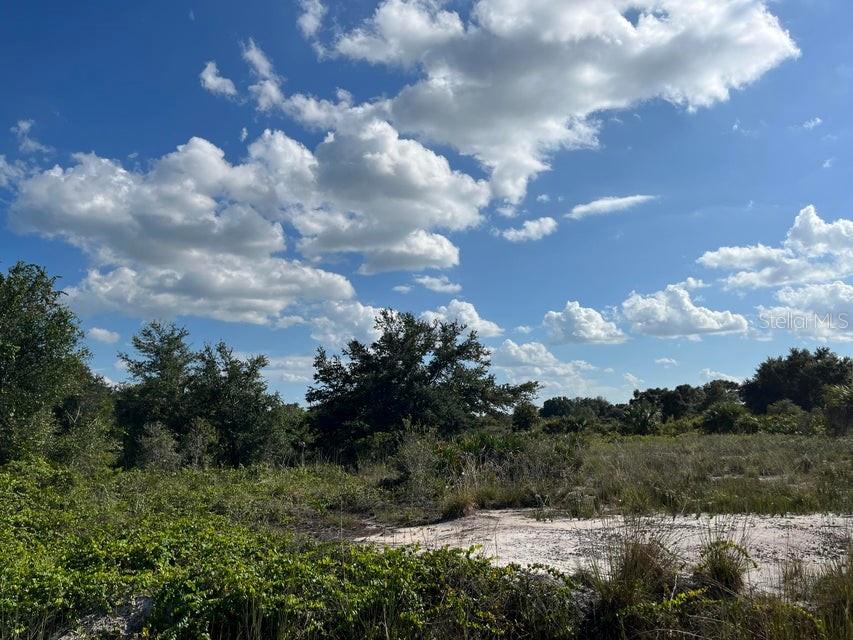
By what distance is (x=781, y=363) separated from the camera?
166 feet

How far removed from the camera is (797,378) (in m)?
48.7

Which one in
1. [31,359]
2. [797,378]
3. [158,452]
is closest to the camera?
[31,359]

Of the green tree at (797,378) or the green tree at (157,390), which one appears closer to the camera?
the green tree at (157,390)

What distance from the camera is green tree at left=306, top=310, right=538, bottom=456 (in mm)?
25484

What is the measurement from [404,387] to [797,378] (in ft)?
124

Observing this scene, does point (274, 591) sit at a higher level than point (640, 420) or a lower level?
lower

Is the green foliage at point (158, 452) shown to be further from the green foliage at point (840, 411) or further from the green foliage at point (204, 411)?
the green foliage at point (840, 411)

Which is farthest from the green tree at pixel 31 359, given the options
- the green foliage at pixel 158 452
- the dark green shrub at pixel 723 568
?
the dark green shrub at pixel 723 568

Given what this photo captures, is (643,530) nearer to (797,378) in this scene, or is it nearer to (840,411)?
(840,411)

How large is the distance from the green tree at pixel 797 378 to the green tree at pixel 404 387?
101 feet

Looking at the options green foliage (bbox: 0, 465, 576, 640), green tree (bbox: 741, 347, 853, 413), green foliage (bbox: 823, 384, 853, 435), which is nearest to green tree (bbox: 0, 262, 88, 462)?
green foliage (bbox: 0, 465, 576, 640)

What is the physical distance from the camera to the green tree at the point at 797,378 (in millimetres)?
47219

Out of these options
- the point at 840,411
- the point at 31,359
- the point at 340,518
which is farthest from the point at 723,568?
the point at 840,411

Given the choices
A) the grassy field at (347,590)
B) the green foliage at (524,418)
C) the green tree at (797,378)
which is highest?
the green tree at (797,378)
